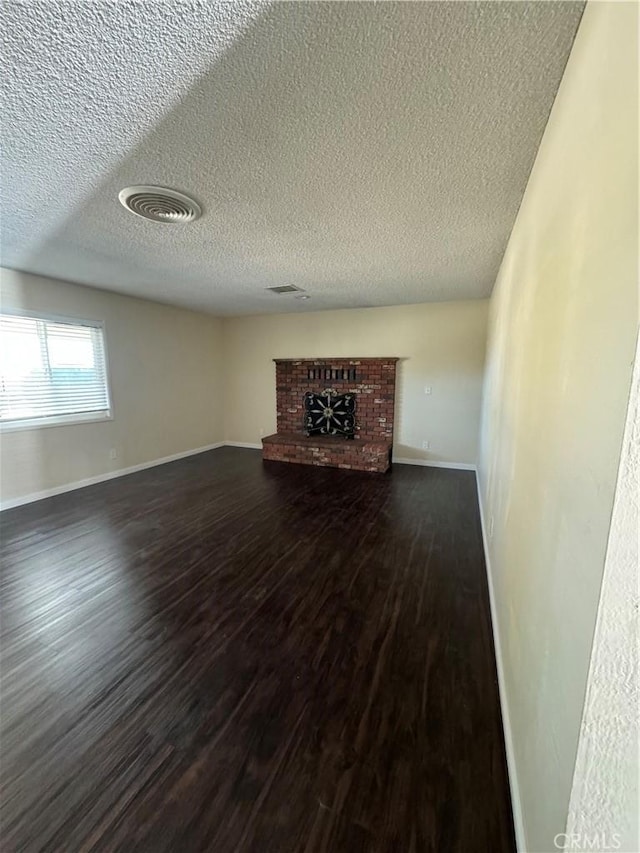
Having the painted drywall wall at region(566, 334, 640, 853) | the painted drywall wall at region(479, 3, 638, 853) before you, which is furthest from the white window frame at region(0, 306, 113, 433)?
the painted drywall wall at region(566, 334, 640, 853)

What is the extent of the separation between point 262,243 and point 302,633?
263cm

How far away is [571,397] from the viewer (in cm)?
83

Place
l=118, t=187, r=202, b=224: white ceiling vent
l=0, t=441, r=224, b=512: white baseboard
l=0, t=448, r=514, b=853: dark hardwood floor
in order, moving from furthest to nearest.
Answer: l=0, t=441, r=224, b=512: white baseboard, l=118, t=187, r=202, b=224: white ceiling vent, l=0, t=448, r=514, b=853: dark hardwood floor

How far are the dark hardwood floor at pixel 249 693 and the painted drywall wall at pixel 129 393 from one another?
974 millimetres

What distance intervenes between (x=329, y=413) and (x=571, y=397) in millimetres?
4788

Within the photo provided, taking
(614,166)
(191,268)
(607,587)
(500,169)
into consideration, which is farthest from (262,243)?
(607,587)

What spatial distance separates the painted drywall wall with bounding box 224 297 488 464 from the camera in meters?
4.82

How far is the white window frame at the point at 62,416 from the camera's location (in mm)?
3471

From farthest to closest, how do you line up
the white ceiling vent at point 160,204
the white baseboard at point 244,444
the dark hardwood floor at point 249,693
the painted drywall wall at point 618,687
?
the white baseboard at point 244,444, the white ceiling vent at point 160,204, the dark hardwood floor at point 249,693, the painted drywall wall at point 618,687

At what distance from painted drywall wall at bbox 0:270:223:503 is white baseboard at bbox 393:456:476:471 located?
11.0 ft

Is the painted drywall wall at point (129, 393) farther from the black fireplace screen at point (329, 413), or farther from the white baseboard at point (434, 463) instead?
the white baseboard at point (434, 463)

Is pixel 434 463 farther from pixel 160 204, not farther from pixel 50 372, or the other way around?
pixel 50 372

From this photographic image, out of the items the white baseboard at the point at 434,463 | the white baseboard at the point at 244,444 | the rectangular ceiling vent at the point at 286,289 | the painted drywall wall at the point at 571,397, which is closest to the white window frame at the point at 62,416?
the rectangular ceiling vent at the point at 286,289

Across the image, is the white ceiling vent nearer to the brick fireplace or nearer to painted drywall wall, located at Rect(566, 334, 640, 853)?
painted drywall wall, located at Rect(566, 334, 640, 853)
